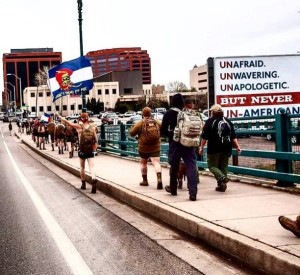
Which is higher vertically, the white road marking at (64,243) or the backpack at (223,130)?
the backpack at (223,130)

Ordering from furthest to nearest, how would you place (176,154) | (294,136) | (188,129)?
(294,136)
(176,154)
(188,129)

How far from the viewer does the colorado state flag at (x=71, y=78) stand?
78.6 ft

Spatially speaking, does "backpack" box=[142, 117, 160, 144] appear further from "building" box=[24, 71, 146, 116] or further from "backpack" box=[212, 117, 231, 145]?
"building" box=[24, 71, 146, 116]

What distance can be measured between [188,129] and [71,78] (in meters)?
16.2

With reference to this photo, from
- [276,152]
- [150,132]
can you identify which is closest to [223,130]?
[276,152]

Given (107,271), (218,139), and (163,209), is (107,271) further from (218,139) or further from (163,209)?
(218,139)

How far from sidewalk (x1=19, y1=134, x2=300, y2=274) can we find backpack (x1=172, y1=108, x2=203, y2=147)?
3.33 ft

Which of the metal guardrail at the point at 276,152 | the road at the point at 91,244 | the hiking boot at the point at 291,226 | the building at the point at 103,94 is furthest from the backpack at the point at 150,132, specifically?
the building at the point at 103,94

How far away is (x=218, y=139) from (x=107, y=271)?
4723 millimetres

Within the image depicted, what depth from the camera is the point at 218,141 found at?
968cm

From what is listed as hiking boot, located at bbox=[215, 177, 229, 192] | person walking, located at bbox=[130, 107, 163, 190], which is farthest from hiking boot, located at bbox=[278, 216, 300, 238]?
person walking, located at bbox=[130, 107, 163, 190]

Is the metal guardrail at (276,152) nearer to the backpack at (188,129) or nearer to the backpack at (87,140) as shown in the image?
the backpack at (188,129)

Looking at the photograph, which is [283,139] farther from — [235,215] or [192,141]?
[235,215]

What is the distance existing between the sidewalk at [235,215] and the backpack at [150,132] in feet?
3.35
